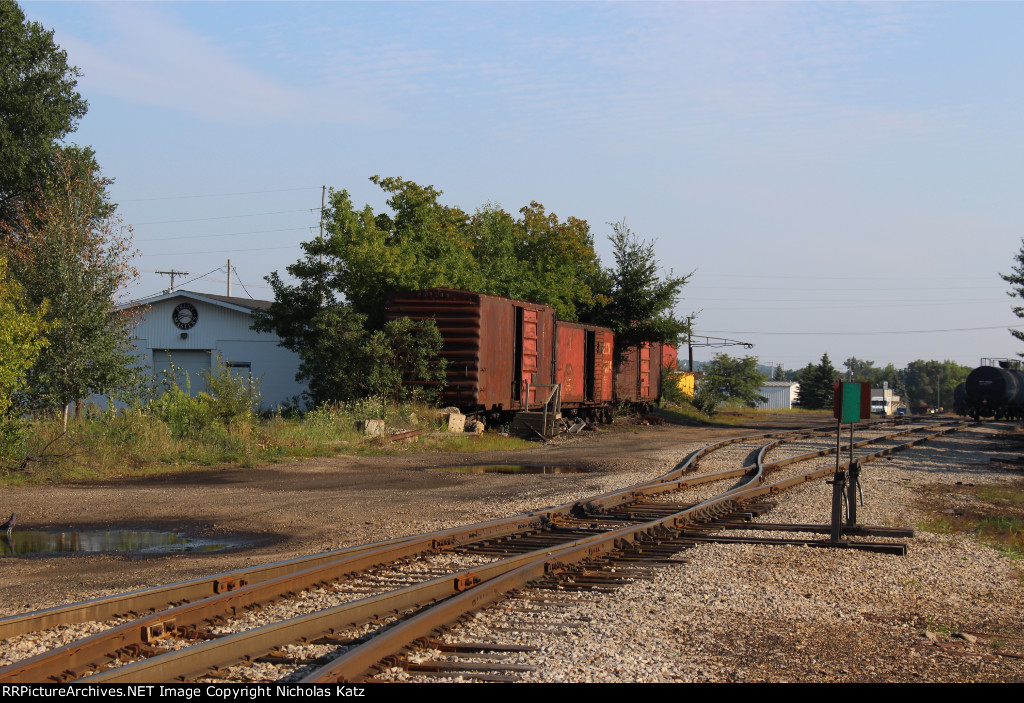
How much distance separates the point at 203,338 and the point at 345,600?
30.6 m

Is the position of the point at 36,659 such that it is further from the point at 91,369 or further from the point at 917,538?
the point at 91,369

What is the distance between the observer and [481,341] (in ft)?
75.5

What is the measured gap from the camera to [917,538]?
9766mm

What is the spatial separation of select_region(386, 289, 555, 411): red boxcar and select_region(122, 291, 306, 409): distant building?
12626 mm

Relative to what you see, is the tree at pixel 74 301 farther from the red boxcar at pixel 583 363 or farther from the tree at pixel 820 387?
the tree at pixel 820 387

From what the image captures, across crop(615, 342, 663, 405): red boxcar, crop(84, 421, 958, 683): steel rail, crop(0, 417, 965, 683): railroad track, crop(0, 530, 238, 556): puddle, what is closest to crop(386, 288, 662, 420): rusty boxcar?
crop(615, 342, 663, 405): red boxcar

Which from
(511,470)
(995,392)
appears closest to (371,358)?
(511,470)

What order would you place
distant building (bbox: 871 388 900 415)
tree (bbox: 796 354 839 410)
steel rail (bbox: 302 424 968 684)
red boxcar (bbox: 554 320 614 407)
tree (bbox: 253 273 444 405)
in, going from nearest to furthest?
steel rail (bbox: 302 424 968 684), tree (bbox: 253 273 444 405), red boxcar (bbox: 554 320 614 407), tree (bbox: 796 354 839 410), distant building (bbox: 871 388 900 415)

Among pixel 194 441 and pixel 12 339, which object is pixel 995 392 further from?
pixel 12 339

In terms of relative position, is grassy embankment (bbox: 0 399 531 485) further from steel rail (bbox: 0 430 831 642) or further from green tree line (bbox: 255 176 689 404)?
steel rail (bbox: 0 430 831 642)

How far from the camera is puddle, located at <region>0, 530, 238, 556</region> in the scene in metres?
8.68

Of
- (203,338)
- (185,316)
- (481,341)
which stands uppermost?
(185,316)

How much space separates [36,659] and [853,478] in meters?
8.56

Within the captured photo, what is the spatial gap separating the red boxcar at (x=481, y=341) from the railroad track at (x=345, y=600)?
11883mm
